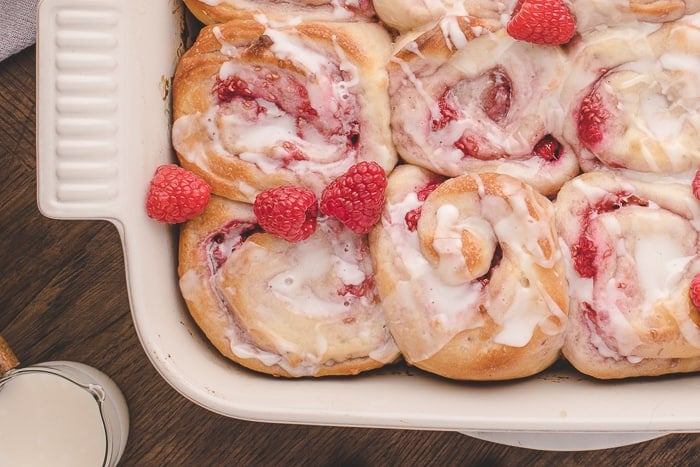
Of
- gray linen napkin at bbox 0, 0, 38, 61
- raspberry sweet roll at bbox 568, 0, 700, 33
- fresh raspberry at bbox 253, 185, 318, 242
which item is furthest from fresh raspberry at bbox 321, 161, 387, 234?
gray linen napkin at bbox 0, 0, 38, 61

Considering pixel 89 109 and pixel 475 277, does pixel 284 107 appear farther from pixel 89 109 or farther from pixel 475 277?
pixel 475 277

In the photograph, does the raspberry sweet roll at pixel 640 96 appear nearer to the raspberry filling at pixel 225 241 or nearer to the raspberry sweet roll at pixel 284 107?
the raspberry sweet roll at pixel 284 107

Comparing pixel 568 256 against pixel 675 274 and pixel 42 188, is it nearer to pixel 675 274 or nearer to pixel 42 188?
pixel 675 274

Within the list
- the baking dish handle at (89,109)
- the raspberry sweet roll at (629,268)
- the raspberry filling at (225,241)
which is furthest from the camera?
the raspberry filling at (225,241)

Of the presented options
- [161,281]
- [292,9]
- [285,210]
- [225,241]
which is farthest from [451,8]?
[161,281]

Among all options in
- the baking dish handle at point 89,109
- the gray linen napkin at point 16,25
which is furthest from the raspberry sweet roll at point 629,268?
the gray linen napkin at point 16,25
